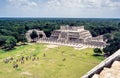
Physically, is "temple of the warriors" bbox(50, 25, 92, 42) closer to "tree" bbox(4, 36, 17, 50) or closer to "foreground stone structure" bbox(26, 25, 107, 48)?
"foreground stone structure" bbox(26, 25, 107, 48)

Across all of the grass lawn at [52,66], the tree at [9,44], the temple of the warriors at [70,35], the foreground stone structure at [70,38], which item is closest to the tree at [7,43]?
the tree at [9,44]

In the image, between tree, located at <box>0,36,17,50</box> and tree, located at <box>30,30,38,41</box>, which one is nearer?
tree, located at <box>0,36,17,50</box>

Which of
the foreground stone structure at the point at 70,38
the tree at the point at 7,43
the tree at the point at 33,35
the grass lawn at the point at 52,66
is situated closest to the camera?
the grass lawn at the point at 52,66

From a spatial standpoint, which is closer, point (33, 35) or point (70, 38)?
point (70, 38)

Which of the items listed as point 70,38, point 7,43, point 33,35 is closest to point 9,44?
point 7,43

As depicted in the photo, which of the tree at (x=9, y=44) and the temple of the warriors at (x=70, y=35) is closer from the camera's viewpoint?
the tree at (x=9, y=44)

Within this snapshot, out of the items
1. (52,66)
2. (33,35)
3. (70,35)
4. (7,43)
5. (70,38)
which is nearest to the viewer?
(52,66)

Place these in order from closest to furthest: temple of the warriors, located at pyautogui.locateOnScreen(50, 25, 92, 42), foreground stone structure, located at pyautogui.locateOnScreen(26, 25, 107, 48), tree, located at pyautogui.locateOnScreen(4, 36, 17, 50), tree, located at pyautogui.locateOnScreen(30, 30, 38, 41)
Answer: tree, located at pyautogui.locateOnScreen(4, 36, 17, 50) → foreground stone structure, located at pyautogui.locateOnScreen(26, 25, 107, 48) → temple of the warriors, located at pyautogui.locateOnScreen(50, 25, 92, 42) → tree, located at pyautogui.locateOnScreen(30, 30, 38, 41)

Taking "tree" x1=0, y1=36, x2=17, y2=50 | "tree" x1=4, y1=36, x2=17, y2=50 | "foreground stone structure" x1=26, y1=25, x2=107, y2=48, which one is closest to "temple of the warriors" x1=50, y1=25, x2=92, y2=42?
"foreground stone structure" x1=26, y1=25, x2=107, y2=48

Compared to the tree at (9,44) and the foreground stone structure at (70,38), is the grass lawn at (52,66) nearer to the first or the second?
the tree at (9,44)

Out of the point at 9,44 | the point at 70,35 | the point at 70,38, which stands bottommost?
the point at 70,38

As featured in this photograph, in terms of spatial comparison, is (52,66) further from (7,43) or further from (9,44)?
(7,43)

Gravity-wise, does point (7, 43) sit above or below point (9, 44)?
above
